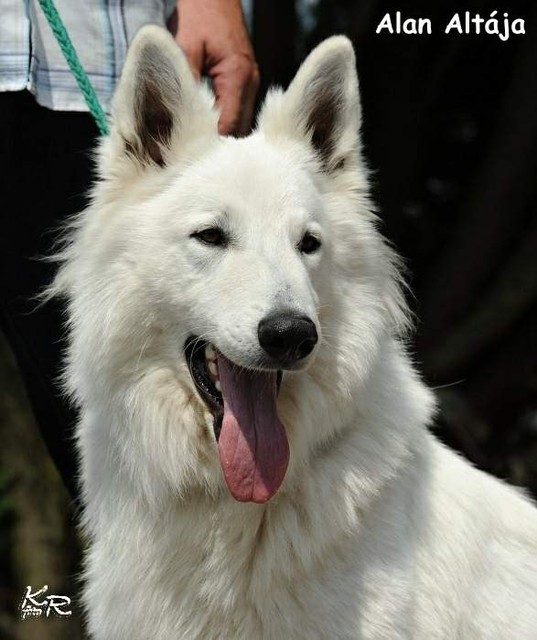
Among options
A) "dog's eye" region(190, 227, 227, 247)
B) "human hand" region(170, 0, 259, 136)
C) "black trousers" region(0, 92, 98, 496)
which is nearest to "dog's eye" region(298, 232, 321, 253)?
"dog's eye" region(190, 227, 227, 247)

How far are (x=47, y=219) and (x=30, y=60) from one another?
56 cm

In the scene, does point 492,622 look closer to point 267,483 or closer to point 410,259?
point 267,483

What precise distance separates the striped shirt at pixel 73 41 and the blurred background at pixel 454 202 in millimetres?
3227

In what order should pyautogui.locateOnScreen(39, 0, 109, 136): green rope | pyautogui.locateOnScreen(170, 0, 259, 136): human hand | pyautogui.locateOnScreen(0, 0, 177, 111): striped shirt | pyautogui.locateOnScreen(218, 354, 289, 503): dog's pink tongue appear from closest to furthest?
pyautogui.locateOnScreen(218, 354, 289, 503): dog's pink tongue → pyautogui.locateOnScreen(39, 0, 109, 136): green rope → pyautogui.locateOnScreen(0, 0, 177, 111): striped shirt → pyautogui.locateOnScreen(170, 0, 259, 136): human hand

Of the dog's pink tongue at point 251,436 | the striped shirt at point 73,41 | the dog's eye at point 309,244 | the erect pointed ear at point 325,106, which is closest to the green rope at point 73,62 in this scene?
the striped shirt at point 73,41

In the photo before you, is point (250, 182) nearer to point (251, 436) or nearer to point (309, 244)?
point (309, 244)

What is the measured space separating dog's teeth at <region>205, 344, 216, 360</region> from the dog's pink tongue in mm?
34

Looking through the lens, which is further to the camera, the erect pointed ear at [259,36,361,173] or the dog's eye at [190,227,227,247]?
the erect pointed ear at [259,36,361,173]

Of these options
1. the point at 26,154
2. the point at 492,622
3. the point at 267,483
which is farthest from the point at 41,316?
the point at 492,622

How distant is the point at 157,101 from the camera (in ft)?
10.7

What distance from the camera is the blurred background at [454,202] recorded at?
6746mm

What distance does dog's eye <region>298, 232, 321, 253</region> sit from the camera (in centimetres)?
→ 307

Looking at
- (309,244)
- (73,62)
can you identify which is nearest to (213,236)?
(309,244)

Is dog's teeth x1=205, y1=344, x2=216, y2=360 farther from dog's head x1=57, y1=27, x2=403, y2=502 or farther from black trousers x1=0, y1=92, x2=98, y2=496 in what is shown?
black trousers x1=0, y1=92, x2=98, y2=496
